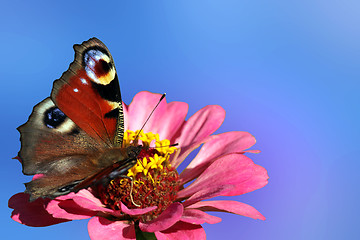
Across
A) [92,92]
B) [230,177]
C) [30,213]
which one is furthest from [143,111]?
[30,213]

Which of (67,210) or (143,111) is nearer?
(67,210)

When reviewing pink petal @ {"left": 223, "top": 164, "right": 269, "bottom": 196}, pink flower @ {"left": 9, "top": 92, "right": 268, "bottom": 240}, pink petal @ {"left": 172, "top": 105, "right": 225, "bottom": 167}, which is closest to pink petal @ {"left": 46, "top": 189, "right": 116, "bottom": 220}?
pink flower @ {"left": 9, "top": 92, "right": 268, "bottom": 240}

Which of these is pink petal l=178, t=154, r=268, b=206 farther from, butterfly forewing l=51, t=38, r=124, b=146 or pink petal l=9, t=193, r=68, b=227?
pink petal l=9, t=193, r=68, b=227

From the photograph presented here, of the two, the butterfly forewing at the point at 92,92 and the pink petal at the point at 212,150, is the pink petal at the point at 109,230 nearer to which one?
the butterfly forewing at the point at 92,92

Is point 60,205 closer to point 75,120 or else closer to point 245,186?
point 75,120

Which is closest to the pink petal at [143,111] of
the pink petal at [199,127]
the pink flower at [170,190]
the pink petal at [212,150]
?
the pink flower at [170,190]

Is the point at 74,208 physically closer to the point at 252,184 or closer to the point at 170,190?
the point at 170,190
